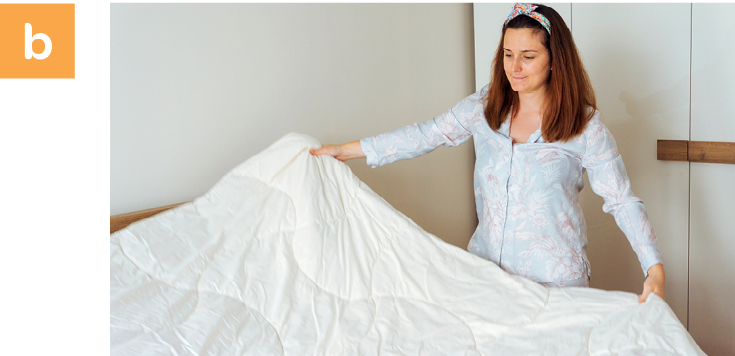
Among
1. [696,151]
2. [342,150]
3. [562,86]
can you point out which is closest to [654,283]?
[562,86]

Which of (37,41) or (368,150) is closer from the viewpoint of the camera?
Answer: (37,41)

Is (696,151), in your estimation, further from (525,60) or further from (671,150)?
(525,60)

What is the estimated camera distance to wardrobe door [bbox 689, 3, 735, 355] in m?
1.76

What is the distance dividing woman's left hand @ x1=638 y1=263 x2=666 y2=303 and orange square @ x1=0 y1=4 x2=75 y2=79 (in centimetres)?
126

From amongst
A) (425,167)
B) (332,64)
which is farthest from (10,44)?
(425,167)

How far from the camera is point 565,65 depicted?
4.38 feet

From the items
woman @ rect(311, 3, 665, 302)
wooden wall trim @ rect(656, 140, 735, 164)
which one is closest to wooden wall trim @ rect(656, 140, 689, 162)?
wooden wall trim @ rect(656, 140, 735, 164)

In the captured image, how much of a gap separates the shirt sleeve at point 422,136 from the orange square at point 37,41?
759 millimetres

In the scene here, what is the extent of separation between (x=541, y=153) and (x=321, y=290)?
66 cm

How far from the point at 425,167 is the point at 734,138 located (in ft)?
3.54

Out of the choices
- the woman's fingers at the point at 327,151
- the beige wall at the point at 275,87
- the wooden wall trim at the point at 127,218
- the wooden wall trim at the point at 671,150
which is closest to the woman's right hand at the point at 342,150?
the woman's fingers at the point at 327,151

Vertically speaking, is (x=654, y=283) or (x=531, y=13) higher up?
(x=531, y=13)

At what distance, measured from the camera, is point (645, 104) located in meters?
1.94

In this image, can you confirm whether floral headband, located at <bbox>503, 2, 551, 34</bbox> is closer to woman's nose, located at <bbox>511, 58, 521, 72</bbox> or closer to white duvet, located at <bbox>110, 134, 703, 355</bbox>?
woman's nose, located at <bbox>511, 58, 521, 72</bbox>
